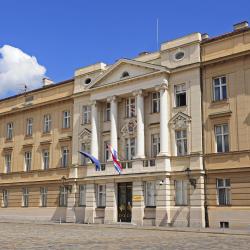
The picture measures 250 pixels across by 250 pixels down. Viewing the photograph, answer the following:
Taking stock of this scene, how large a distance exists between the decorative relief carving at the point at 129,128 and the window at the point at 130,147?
49 centimetres

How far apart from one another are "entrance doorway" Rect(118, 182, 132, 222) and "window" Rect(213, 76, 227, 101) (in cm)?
947

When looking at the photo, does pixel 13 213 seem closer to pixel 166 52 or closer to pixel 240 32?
pixel 166 52

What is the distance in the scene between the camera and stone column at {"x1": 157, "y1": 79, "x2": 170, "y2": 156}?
32.2m

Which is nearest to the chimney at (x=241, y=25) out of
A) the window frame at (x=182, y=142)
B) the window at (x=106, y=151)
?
the window frame at (x=182, y=142)

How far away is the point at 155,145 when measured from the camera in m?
33.8

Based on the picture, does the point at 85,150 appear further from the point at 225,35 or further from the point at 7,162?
the point at 225,35

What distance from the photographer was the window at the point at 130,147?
34938mm

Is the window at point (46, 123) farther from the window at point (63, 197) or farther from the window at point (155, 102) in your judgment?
the window at point (155, 102)

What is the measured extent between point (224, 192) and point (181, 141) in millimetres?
4962

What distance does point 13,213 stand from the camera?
42.9 meters

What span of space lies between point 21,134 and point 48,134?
177 inches

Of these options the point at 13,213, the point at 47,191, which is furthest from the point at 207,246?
the point at 13,213

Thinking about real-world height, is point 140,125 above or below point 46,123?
below

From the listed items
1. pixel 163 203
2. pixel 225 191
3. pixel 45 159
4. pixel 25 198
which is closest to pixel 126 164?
pixel 163 203
